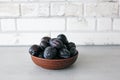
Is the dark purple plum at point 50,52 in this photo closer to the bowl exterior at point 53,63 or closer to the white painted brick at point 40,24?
the bowl exterior at point 53,63

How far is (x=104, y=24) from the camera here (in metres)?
1.43

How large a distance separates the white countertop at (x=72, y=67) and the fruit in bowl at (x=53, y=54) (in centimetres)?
4

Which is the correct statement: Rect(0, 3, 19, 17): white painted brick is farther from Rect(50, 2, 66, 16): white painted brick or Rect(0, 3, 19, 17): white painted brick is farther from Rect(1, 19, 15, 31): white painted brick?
Rect(50, 2, 66, 16): white painted brick

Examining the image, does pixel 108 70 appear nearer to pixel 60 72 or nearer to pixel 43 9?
pixel 60 72

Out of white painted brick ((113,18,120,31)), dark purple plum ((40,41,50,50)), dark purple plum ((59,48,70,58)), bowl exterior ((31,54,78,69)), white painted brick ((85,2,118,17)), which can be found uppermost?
white painted brick ((85,2,118,17))

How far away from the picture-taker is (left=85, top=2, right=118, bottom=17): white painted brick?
140cm

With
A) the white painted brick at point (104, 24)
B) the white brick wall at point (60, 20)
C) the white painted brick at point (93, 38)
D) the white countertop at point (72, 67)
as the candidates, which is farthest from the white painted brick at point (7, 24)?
the white painted brick at point (104, 24)

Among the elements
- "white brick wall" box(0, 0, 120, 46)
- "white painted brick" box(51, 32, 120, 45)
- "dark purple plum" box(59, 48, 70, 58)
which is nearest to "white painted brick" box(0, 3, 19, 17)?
"white brick wall" box(0, 0, 120, 46)

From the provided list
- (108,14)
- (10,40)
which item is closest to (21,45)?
(10,40)

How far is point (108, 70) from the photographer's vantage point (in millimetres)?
1067

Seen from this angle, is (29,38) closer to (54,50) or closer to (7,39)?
(7,39)

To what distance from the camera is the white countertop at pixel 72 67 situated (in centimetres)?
100

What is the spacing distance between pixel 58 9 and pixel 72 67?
0.44 metres

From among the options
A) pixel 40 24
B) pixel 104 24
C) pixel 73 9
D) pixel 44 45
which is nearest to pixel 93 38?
pixel 104 24
